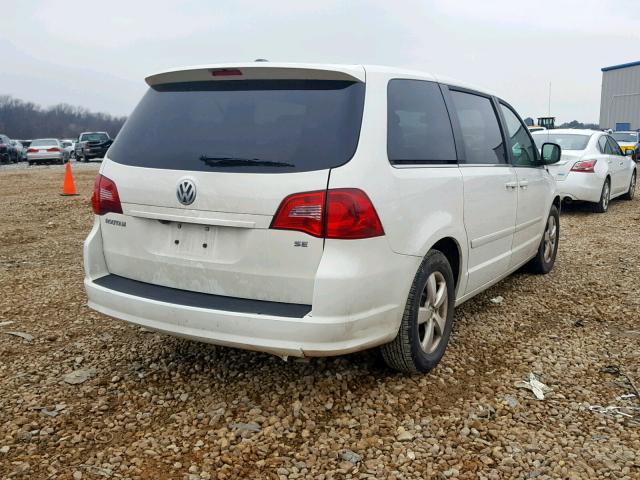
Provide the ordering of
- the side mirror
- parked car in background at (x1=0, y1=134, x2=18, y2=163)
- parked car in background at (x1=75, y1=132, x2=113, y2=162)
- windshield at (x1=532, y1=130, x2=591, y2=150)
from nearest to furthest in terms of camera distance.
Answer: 1. the side mirror
2. windshield at (x1=532, y1=130, x2=591, y2=150)
3. parked car in background at (x1=0, y1=134, x2=18, y2=163)
4. parked car in background at (x1=75, y1=132, x2=113, y2=162)

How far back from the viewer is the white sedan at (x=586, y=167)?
10.3m

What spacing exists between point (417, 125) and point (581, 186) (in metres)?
7.90

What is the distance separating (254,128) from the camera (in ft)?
9.79

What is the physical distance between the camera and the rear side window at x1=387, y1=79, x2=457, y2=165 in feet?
10.4

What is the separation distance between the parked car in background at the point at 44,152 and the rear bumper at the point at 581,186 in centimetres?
2857

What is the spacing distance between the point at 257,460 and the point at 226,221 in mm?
1125

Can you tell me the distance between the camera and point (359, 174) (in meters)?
2.82

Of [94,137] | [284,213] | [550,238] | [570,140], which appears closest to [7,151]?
[94,137]

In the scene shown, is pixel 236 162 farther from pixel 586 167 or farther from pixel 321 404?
pixel 586 167

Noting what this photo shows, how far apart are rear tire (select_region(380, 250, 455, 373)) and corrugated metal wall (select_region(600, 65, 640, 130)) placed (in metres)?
48.9

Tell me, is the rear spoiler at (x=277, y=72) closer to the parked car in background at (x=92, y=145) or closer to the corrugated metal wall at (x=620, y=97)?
the parked car in background at (x=92, y=145)

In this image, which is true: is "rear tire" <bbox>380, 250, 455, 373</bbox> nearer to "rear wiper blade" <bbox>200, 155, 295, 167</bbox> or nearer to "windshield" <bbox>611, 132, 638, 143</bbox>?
"rear wiper blade" <bbox>200, 155, 295, 167</bbox>

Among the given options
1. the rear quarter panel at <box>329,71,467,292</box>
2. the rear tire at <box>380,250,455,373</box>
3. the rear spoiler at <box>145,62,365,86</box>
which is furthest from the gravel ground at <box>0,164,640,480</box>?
the rear spoiler at <box>145,62,365,86</box>

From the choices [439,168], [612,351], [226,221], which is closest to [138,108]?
[226,221]
